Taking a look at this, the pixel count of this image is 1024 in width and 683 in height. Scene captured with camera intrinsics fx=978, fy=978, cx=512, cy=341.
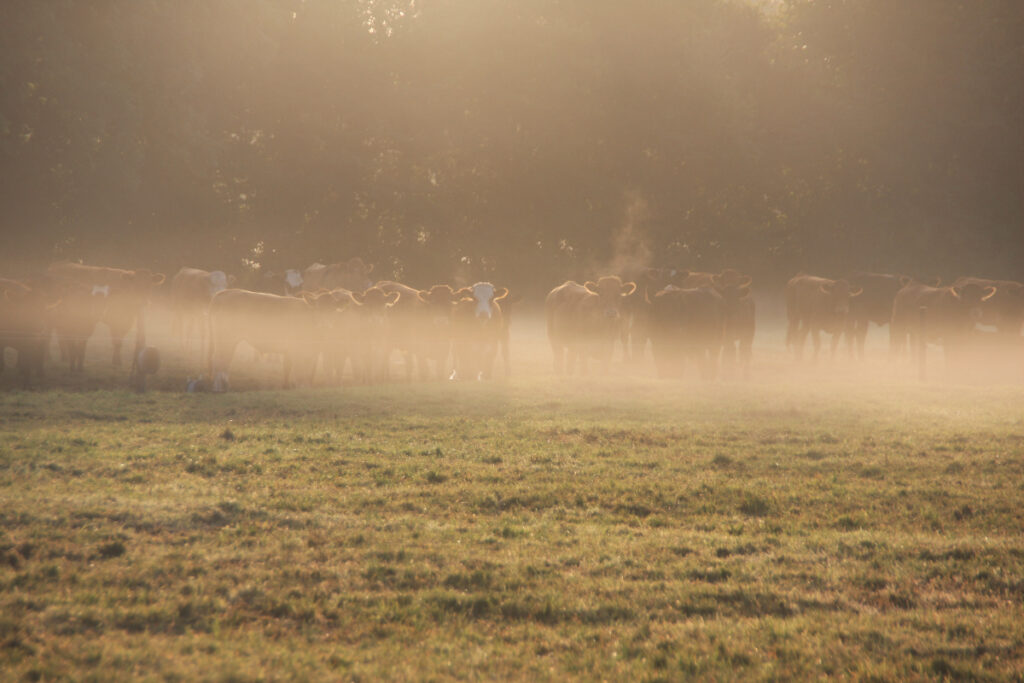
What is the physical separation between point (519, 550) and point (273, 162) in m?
36.5

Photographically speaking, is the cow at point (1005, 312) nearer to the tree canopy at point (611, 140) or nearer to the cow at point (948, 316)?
the cow at point (948, 316)

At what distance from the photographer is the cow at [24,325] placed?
19.1 m

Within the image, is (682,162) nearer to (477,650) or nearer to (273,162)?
(273,162)

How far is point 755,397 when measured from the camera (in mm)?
18578

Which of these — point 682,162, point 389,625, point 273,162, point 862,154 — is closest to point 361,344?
point 389,625

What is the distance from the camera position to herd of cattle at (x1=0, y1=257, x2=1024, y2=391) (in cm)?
2178

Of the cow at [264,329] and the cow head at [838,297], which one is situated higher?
the cow head at [838,297]

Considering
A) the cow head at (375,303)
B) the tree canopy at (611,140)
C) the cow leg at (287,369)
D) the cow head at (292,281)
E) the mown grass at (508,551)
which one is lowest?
the mown grass at (508,551)

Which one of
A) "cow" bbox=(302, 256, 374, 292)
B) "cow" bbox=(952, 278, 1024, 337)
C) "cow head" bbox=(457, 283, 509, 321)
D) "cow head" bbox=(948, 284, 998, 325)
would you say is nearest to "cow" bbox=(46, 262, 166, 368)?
"cow head" bbox=(457, 283, 509, 321)

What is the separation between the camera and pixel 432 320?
2433 cm

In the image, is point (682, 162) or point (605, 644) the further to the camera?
point (682, 162)

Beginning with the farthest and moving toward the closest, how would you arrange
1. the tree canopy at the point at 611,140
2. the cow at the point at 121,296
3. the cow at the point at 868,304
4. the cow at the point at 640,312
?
1. the tree canopy at the point at 611,140
2. the cow at the point at 868,304
3. the cow at the point at 640,312
4. the cow at the point at 121,296

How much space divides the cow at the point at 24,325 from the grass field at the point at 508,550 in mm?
5245

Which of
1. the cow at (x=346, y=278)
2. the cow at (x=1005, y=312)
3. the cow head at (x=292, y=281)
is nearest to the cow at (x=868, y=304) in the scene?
the cow at (x=1005, y=312)
